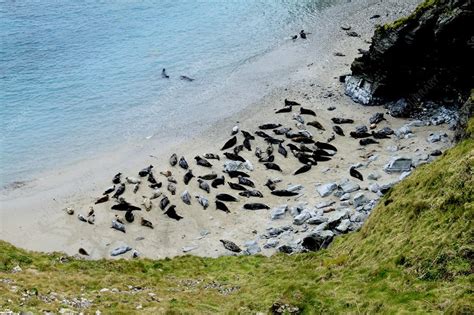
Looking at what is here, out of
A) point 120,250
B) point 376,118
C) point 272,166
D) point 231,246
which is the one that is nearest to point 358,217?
point 231,246

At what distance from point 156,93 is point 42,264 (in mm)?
29351

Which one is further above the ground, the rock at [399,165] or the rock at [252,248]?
the rock at [399,165]

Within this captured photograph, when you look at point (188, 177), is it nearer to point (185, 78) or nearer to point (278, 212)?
point (278, 212)

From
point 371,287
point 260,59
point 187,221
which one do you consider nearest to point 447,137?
point 187,221

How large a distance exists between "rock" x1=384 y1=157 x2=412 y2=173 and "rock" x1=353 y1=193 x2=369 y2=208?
3.85 m

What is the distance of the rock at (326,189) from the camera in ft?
111

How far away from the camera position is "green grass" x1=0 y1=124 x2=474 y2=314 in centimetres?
1714

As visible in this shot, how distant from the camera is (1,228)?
3397 cm

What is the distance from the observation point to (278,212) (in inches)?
1294

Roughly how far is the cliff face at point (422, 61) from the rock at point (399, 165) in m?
9.11

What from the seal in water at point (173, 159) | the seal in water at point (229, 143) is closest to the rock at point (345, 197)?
the seal in water at point (229, 143)

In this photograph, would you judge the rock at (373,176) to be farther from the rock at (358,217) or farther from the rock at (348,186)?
the rock at (358,217)

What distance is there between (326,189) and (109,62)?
114 ft

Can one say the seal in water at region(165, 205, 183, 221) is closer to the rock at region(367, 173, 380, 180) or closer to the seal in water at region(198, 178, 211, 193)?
the seal in water at region(198, 178, 211, 193)
